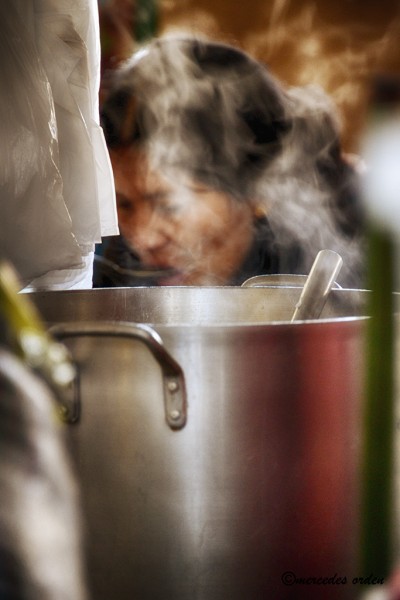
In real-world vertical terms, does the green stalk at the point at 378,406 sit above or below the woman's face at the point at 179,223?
below

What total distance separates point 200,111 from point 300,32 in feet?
4.42

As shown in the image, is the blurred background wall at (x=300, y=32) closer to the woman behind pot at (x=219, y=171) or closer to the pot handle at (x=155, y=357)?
the woman behind pot at (x=219, y=171)

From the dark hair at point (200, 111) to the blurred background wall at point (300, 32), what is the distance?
1003mm

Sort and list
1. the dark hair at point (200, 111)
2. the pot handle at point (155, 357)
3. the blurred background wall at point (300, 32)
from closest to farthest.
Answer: the pot handle at point (155, 357) < the dark hair at point (200, 111) < the blurred background wall at point (300, 32)

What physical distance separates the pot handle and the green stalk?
46 cm

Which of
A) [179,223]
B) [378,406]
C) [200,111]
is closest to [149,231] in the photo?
[179,223]

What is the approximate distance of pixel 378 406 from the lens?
11.5 inches

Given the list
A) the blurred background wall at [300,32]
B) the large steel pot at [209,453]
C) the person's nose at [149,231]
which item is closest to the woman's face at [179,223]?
the person's nose at [149,231]

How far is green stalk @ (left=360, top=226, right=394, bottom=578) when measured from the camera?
0.90 feet

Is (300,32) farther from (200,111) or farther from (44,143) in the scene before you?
(44,143)

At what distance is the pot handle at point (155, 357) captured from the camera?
748mm

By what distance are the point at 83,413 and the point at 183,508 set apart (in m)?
0.16

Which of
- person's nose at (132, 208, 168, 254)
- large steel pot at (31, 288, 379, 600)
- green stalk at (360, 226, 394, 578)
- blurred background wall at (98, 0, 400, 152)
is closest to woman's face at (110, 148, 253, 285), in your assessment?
person's nose at (132, 208, 168, 254)

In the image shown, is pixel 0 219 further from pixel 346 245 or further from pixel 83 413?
pixel 346 245
